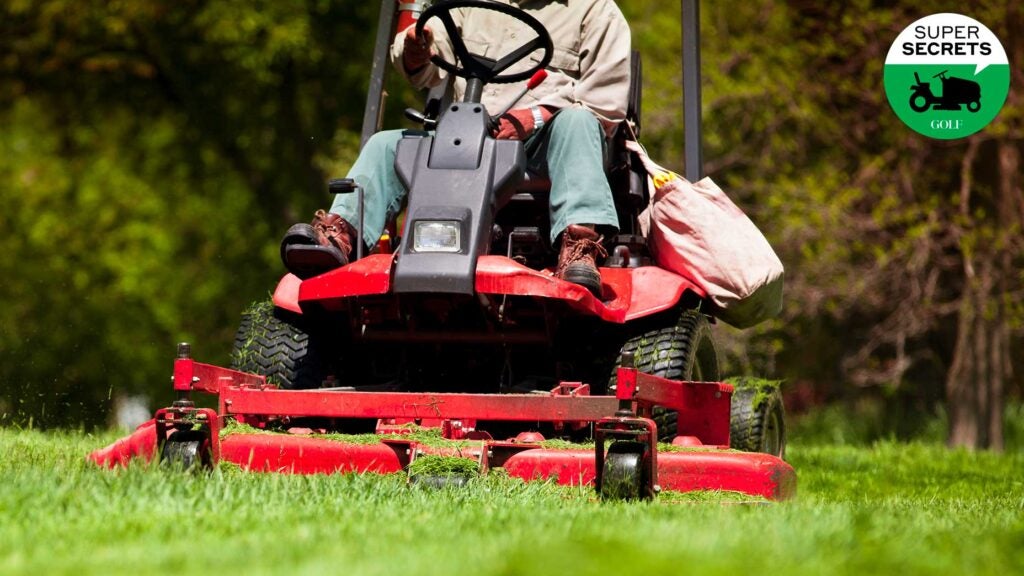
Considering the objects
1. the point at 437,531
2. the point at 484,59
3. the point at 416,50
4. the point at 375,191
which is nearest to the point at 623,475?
the point at 437,531

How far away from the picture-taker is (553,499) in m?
4.20

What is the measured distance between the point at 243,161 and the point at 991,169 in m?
7.93

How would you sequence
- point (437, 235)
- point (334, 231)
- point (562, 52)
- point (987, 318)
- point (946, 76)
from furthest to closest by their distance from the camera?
point (987, 318)
point (946, 76)
point (562, 52)
point (334, 231)
point (437, 235)

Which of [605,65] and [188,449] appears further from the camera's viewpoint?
[605,65]

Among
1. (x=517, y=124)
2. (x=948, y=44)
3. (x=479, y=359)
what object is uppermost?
(x=948, y=44)

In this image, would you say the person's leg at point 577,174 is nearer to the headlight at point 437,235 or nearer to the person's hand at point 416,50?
the headlight at point 437,235

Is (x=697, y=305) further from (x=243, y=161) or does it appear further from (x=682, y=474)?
(x=243, y=161)

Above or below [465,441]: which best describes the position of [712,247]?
above

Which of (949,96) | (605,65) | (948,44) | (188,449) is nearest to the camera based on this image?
(188,449)

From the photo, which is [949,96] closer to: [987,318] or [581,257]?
[987,318]

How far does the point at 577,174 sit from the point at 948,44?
5.77 metres

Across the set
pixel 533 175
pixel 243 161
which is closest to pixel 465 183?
pixel 533 175

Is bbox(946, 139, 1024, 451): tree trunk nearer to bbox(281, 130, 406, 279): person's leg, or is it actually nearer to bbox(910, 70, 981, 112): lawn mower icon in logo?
bbox(910, 70, 981, 112): lawn mower icon in logo

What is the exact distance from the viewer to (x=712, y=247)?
5754 millimetres
